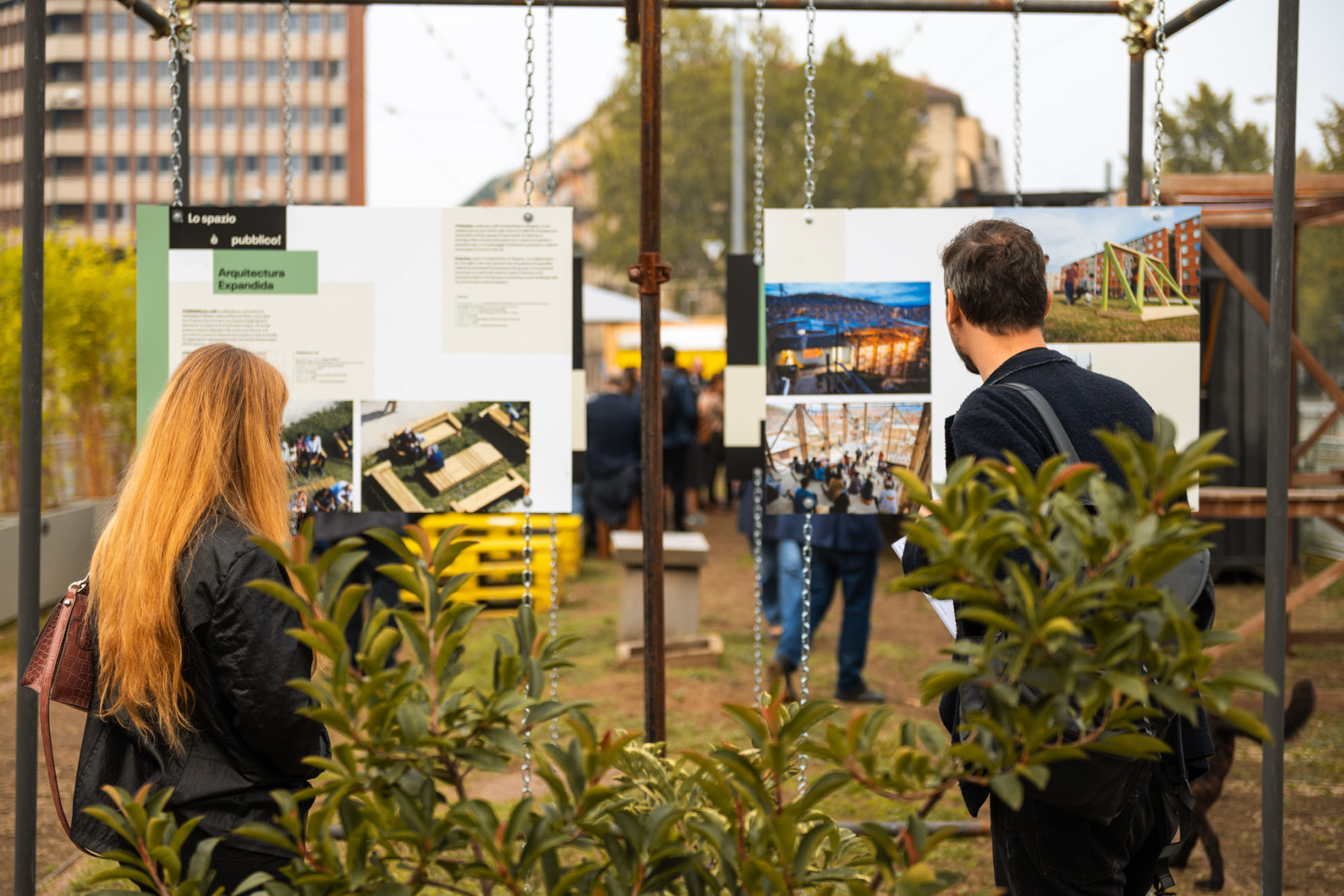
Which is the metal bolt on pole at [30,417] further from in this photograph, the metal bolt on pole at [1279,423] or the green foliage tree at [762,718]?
the metal bolt on pole at [1279,423]

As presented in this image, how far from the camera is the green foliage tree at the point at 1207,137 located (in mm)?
20609

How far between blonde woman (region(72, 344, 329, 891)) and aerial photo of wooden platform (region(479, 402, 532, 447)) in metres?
1.13

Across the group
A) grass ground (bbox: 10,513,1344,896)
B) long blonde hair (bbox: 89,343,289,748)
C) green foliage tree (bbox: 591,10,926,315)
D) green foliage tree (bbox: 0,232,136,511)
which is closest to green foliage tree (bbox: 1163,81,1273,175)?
green foliage tree (bbox: 591,10,926,315)

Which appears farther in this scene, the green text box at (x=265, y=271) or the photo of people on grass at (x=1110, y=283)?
the photo of people on grass at (x=1110, y=283)

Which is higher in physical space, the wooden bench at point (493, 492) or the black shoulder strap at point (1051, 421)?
the black shoulder strap at point (1051, 421)

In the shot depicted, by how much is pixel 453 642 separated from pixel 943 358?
2.23 metres

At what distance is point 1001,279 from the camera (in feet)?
6.17

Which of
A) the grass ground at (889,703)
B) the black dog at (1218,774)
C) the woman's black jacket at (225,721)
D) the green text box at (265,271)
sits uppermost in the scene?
the green text box at (265,271)

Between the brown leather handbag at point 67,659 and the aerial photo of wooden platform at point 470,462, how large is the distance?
1238 millimetres

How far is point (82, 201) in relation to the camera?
81.4 meters

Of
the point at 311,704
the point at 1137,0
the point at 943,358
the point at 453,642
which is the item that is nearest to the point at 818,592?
the point at 943,358

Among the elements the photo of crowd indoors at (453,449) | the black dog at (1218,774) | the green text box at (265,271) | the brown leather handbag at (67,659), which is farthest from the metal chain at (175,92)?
the black dog at (1218,774)

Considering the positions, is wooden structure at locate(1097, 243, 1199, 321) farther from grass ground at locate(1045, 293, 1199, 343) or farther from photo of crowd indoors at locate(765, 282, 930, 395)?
photo of crowd indoors at locate(765, 282, 930, 395)

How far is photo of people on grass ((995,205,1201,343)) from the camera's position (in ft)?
10.3
